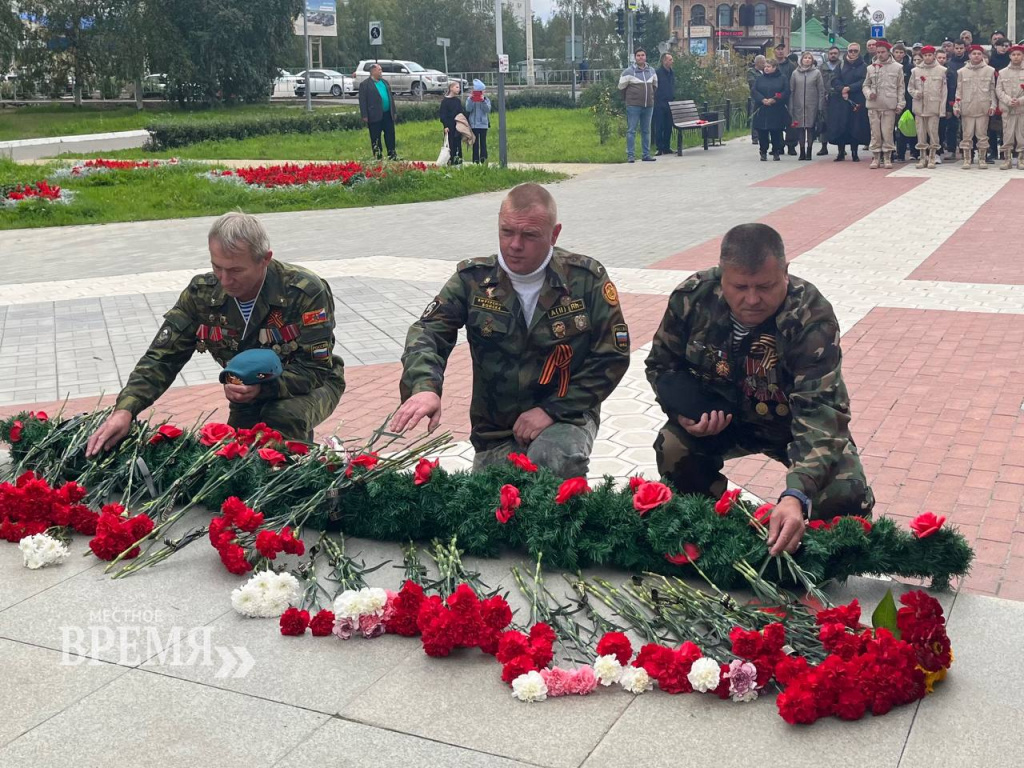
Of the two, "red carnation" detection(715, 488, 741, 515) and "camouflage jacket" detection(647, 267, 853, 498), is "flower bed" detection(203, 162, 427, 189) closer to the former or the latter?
"camouflage jacket" detection(647, 267, 853, 498)

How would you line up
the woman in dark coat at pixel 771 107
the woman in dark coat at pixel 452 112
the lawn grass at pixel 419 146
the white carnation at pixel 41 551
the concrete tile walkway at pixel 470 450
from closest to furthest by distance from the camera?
the concrete tile walkway at pixel 470 450
the white carnation at pixel 41 551
the woman in dark coat at pixel 771 107
the woman in dark coat at pixel 452 112
the lawn grass at pixel 419 146

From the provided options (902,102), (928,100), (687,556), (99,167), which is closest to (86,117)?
(99,167)

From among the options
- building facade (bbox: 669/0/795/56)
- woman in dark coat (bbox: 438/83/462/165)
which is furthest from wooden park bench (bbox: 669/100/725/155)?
building facade (bbox: 669/0/795/56)

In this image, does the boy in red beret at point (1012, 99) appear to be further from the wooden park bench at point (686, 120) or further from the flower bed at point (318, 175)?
the flower bed at point (318, 175)

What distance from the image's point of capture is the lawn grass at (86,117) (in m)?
35.6

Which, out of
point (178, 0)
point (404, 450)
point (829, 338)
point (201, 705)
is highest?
point (178, 0)

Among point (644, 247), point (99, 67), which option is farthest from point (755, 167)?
point (99, 67)

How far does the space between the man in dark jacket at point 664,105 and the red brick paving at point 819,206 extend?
3530 mm

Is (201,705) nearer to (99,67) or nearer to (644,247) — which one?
(644,247)

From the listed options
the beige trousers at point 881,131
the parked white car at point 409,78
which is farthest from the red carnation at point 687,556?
the parked white car at point 409,78

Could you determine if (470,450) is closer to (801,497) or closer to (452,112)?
(801,497)

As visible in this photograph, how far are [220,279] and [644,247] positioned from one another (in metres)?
8.12

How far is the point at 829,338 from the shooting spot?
3.74 m

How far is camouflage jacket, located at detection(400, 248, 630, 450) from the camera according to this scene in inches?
170
